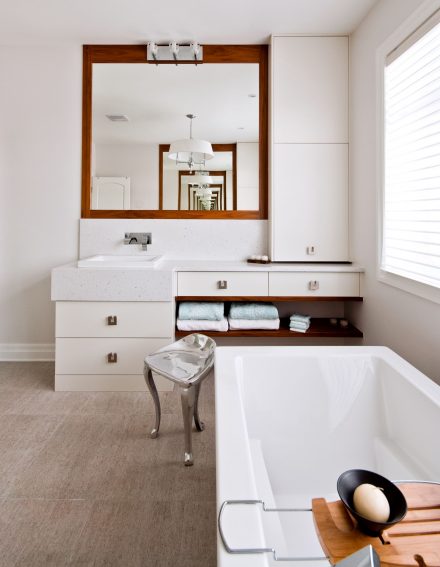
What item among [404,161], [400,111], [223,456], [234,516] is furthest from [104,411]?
[400,111]

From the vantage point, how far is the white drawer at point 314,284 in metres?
2.97

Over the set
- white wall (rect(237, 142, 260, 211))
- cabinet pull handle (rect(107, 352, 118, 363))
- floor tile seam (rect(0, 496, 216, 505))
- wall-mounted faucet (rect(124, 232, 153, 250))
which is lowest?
floor tile seam (rect(0, 496, 216, 505))

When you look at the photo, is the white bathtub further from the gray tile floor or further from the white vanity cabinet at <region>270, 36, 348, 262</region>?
the white vanity cabinet at <region>270, 36, 348, 262</region>

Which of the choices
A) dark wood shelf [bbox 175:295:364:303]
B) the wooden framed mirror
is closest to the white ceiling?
the wooden framed mirror

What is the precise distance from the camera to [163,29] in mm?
3072

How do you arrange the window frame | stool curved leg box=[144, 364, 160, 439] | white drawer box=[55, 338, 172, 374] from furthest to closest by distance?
1. white drawer box=[55, 338, 172, 374]
2. stool curved leg box=[144, 364, 160, 439]
3. the window frame

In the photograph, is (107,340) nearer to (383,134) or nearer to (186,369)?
(186,369)

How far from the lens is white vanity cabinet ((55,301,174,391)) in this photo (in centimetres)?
284

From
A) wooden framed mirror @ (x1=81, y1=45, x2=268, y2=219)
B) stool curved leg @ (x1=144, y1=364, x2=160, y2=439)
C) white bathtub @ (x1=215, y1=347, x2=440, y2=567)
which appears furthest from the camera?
wooden framed mirror @ (x1=81, y1=45, x2=268, y2=219)

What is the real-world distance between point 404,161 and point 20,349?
303 centimetres

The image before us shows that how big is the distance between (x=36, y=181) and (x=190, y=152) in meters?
1.20

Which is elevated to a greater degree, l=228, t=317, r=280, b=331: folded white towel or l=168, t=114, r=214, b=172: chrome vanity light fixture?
l=168, t=114, r=214, b=172: chrome vanity light fixture

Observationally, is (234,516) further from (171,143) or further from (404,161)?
(171,143)

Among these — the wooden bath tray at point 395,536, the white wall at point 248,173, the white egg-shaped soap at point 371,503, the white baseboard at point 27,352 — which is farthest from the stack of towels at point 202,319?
the white egg-shaped soap at point 371,503
